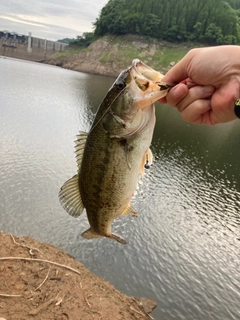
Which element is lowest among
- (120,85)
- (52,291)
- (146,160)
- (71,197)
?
(52,291)

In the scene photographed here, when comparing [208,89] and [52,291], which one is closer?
[208,89]

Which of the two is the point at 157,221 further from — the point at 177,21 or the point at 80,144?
the point at 177,21

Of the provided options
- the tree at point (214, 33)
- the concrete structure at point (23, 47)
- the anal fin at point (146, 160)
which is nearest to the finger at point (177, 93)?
the anal fin at point (146, 160)

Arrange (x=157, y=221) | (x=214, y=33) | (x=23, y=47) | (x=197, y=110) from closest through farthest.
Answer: (x=197, y=110) < (x=157, y=221) < (x=214, y=33) < (x=23, y=47)

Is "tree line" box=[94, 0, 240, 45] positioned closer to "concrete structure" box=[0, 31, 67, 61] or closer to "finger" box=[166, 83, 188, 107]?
"concrete structure" box=[0, 31, 67, 61]

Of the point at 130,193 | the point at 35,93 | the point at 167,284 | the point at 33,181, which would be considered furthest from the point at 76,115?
the point at 130,193

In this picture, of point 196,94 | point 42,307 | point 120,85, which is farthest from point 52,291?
point 120,85
